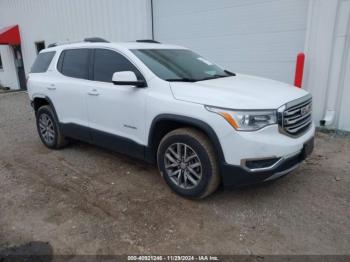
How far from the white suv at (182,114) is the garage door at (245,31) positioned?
2857 millimetres

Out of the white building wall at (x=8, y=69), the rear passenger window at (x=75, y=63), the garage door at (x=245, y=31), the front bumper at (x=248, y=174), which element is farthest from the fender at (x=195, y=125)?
the white building wall at (x=8, y=69)

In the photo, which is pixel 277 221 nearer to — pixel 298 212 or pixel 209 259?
pixel 298 212

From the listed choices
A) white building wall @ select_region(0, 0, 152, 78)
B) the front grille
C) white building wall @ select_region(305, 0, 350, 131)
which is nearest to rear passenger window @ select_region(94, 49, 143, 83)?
the front grille

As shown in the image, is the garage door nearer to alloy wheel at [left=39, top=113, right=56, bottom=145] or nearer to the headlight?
the headlight

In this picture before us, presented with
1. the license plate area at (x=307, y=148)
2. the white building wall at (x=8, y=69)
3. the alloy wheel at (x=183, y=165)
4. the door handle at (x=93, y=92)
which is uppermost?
the door handle at (x=93, y=92)

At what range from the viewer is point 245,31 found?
7.11m

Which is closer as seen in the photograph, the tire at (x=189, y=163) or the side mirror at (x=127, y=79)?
the tire at (x=189, y=163)

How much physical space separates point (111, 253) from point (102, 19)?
10.2 metres

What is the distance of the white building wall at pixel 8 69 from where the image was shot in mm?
16656

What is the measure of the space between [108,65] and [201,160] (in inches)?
78.1

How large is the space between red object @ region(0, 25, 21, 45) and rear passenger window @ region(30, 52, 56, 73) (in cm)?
1212

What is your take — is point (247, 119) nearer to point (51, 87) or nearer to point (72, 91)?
point (72, 91)

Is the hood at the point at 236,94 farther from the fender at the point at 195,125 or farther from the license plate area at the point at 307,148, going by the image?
the license plate area at the point at 307,148

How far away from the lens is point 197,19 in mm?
8055
